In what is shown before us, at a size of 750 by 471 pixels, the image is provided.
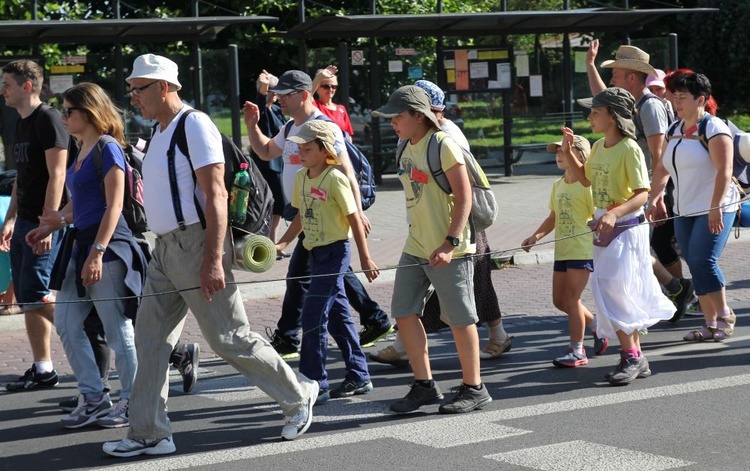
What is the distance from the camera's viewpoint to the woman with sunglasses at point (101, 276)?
6.38 m

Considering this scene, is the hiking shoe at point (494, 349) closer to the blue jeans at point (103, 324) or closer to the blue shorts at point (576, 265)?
the blue shorts at point (576, 265)

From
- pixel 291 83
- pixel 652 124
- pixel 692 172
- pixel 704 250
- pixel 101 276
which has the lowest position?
pixel 704 250

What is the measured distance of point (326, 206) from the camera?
678 centimetres

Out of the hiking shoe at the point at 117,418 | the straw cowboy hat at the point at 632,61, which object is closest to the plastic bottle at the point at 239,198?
the hiking shoe at the point at 117,418

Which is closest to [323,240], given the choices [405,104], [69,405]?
[405,104]

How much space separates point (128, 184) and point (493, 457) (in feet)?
8.14

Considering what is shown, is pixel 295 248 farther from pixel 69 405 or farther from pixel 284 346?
pixel 69 405

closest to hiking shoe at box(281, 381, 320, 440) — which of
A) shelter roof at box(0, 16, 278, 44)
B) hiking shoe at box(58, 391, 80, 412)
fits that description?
hiking shoe at box(58, 391, 80, 412)

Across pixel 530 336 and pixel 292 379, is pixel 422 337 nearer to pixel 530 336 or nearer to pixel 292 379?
pixel 292 379

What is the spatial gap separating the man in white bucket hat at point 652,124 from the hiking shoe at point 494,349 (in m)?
1.69

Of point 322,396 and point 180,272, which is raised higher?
point 180,272

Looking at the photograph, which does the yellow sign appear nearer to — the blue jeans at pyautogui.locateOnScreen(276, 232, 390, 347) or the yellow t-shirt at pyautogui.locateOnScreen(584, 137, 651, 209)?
the blue jeans at pyautogui.locateOnScreen(276, 232, 390, 347)

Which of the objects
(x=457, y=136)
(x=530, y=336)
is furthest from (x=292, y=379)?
(x=530, y=336)

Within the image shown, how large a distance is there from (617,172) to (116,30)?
11750 mm
